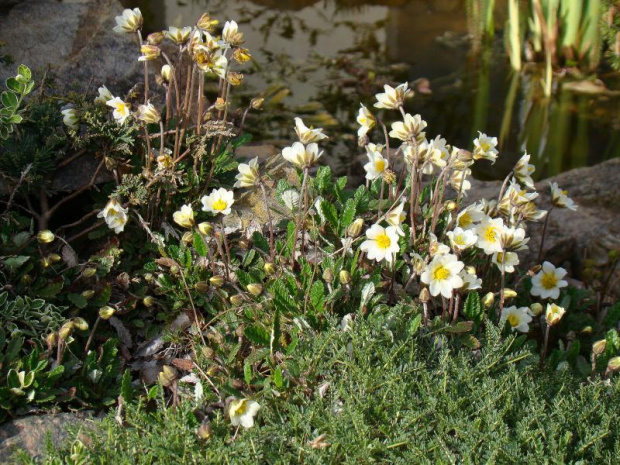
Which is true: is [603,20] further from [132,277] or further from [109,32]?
[132,277]

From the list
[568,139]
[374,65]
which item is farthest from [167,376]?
[374,65]

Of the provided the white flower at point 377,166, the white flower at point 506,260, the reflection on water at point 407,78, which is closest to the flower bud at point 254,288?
the white flower at point 377,166

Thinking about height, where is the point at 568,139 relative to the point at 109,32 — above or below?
below

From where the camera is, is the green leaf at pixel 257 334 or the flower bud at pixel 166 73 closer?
the green leaf at pixel 257 334

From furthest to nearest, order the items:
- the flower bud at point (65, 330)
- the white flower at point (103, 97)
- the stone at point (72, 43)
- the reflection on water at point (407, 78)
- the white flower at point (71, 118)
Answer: the reflection on water at point (407, 78) → the stone at point (72, 43) → the white flower at point (103, 97) → the white flower at point (71, 118) → the flower bud at point (65, 330)

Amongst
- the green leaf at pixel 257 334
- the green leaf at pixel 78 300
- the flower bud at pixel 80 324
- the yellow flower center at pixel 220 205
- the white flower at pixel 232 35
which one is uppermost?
the white flower at pixel 232 35

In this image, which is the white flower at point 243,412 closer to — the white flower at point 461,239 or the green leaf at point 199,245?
the green leaf at point 199,245

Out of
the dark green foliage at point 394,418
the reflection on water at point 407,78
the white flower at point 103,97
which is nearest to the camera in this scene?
the dark green foliage at point 394,418

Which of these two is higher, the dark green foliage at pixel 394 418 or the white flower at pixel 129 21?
the white flower at pixel 129 21
